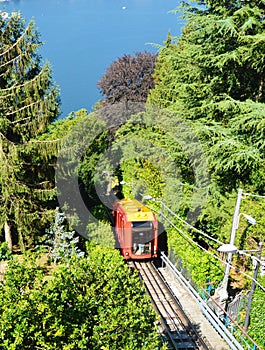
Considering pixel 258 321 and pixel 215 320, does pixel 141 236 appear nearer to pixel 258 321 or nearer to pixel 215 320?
pixel 215 320

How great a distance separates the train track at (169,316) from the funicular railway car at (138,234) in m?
0.76

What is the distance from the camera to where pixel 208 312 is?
13680 millimetres

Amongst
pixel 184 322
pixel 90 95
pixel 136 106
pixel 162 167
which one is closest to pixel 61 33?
pixel 90 95

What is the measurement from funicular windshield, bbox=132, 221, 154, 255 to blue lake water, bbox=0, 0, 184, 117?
2923 centimetres

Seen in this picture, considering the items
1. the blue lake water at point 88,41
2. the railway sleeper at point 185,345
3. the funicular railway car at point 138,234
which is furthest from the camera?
the blue lake water at point 88,41

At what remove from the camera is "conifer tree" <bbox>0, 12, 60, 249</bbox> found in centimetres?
1531

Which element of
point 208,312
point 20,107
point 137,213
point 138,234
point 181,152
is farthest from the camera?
point 181,152

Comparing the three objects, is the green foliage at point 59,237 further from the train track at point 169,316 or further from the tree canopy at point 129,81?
the tree canopy at point 129,81

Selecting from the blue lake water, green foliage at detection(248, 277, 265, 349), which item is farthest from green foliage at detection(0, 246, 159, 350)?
the blue lake water

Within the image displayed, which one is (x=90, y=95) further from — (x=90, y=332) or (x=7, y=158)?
(x=90, y=332)

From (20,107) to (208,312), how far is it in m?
10.6

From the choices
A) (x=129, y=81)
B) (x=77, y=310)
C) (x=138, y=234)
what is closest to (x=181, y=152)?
(x=138, y=234)

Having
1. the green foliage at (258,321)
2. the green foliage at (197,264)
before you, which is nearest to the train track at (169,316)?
the green foliage at (197,264)

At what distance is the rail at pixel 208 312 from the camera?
37.8 ft
